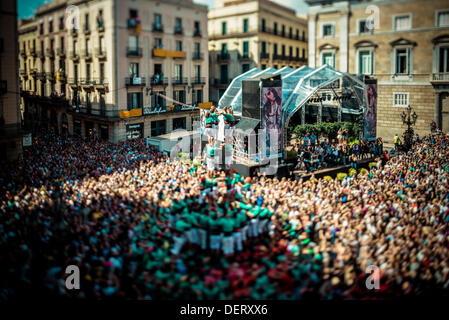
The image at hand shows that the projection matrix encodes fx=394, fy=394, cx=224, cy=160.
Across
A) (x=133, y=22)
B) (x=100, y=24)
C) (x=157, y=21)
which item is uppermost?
(x=157, y=21)

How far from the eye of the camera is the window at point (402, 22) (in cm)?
3538

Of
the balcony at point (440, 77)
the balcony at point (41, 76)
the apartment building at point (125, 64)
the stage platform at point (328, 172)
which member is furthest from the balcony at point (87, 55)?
the balcony at point (440, 77)

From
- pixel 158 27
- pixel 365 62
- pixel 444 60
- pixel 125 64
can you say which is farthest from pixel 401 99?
pixel 125 64

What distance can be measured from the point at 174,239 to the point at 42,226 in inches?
191

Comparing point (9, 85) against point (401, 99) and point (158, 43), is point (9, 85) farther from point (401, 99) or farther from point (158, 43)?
point (401, 99)

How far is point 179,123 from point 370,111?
17579 mm

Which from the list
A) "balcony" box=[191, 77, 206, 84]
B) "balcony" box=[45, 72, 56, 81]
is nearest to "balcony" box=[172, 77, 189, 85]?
"balcony" box=[191, 77, 206, 84]

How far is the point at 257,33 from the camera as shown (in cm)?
4338

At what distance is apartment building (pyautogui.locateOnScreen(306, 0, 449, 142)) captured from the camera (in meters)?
33.9

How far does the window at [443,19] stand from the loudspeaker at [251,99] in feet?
67.7

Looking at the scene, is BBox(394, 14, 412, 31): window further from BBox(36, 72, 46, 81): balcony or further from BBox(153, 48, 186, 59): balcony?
BBox(36, 72, 46, 81): balcony

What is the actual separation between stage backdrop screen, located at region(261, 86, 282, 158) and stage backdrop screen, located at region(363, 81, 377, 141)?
916 cm

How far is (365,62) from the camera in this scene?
38156 millimetres
